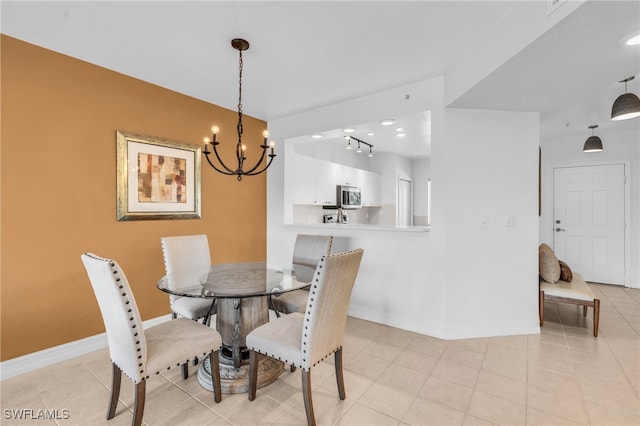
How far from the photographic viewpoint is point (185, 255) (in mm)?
2918

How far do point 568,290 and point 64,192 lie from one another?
471 centimetres

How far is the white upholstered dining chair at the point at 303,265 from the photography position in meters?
2.63

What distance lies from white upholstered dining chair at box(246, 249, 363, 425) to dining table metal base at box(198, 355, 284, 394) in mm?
160

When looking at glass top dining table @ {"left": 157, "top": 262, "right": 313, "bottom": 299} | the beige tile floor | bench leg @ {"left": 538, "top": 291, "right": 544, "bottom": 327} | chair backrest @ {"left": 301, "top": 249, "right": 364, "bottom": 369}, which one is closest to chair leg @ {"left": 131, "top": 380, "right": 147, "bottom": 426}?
the beige tile floor

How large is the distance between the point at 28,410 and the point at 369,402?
7.00ft

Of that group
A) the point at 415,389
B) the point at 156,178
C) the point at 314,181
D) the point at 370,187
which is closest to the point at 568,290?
the point at 415,389

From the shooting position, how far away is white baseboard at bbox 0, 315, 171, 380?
7.62ft

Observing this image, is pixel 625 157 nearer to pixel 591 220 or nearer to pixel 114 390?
pixel 591 220

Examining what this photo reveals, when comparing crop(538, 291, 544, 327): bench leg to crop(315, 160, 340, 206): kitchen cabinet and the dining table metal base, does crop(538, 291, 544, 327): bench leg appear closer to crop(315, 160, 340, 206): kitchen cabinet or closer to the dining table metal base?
the dining table metal base

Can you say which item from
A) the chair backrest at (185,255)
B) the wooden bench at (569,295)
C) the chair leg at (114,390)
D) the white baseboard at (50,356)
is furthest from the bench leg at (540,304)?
the white baseboard at (50,356)

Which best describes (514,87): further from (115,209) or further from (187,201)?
(115,209)

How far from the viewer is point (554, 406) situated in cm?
197

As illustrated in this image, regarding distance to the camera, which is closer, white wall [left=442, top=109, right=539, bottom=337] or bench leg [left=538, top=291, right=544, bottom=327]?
white wall [left=442, top=109, right=539, bottom=337]

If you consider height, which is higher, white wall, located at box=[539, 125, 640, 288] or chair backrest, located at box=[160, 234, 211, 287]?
white wall, located at box=[539, 125, 640, 288]
